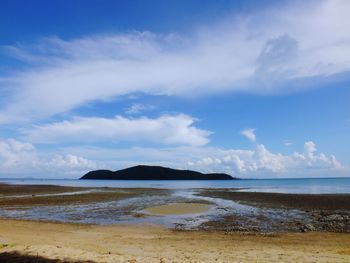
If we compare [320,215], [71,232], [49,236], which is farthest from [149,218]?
[320,215]

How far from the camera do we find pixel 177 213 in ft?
115

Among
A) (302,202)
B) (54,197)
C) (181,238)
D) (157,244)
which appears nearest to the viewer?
(157,244)

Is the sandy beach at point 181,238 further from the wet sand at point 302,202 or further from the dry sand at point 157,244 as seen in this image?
the wet sand at point 302,202

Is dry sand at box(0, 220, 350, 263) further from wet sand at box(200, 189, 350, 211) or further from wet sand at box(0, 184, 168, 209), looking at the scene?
wet sand at box(0, 184, 168, 209)

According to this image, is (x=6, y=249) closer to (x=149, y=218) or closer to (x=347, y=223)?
(x=149, y=218)

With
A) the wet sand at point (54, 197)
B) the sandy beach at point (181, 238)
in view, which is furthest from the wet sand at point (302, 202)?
the wet sand at point (54, 197)

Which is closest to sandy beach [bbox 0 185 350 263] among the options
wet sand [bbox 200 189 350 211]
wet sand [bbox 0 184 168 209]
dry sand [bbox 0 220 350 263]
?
dry sand [bbox 0 220 350 263]

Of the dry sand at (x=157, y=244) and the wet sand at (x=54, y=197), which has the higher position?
the wet sand at (x=54, y=197)

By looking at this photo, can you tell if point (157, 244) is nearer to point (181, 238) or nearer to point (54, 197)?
point (181, 238)

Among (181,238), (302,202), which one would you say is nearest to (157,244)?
(181,238)

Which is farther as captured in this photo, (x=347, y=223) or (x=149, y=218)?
(x=149, y=218)

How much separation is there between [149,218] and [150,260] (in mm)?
17830

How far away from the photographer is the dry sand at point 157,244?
14.4 m

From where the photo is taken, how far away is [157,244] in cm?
1866
